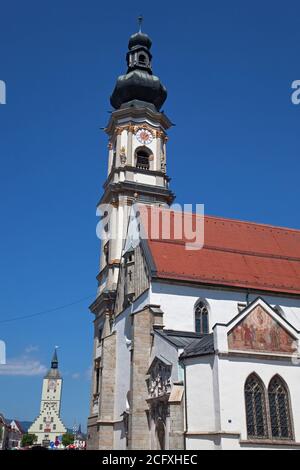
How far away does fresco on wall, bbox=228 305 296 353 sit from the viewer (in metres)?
19.4

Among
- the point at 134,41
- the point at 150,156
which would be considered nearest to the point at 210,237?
the point at 150,156

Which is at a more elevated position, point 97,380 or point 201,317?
point 201,317

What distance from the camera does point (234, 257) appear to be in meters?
27.8

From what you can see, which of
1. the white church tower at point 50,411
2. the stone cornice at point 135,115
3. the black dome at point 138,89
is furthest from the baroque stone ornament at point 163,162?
the white church tower at point 50,411

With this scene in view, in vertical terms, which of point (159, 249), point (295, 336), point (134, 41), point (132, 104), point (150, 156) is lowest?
point (295, 336)

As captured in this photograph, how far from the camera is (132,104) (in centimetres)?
4331

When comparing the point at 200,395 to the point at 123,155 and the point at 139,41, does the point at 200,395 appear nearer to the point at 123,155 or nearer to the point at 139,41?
the point at 123,155

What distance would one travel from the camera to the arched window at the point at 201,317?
24.3 metres

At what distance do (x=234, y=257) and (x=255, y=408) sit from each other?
10.6 metres

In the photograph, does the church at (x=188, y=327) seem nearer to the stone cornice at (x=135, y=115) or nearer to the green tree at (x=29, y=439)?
the stone cornice at (x=135, y=115)

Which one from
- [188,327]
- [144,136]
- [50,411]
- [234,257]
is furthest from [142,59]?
[50,411]

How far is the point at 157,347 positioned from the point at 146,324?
4.75 feet

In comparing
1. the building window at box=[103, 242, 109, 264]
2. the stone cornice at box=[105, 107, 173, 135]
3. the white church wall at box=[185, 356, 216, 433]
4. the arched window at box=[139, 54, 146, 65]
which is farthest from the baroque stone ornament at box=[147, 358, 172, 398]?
the arched window at box=[139, 54, 146, 65]

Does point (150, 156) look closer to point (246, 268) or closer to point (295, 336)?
point (246, 268)
